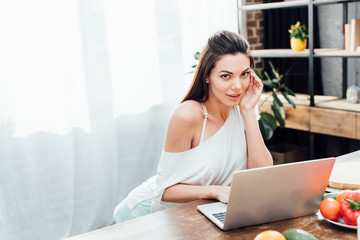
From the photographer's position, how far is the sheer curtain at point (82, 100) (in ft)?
9.68

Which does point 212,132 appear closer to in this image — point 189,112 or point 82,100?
point 189,112

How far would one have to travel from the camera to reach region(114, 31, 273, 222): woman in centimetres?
191

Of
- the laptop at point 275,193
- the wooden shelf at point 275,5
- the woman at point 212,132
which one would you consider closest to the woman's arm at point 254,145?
the woman at point 212,132

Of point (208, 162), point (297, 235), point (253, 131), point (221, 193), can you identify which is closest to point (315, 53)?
point (253, 131)

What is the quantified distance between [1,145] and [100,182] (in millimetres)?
812

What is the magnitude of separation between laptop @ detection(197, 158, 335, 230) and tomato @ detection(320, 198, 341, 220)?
62 mm

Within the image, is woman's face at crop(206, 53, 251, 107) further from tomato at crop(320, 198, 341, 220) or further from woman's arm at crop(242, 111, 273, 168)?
tomato at crop(320, 198, 341, 220)

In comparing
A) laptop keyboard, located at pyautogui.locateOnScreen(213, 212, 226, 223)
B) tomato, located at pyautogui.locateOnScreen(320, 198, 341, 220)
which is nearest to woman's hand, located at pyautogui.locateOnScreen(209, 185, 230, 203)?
laptop keyboard, located at pyautogui.locateOnScreen(213, 212, 226, 223)

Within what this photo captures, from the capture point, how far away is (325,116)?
11.2 ft

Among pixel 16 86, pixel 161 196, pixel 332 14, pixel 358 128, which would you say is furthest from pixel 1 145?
pixel 332 14

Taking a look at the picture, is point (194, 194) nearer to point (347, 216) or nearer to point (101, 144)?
point (347, 216)

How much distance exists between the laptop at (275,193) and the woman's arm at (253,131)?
0.60 meters

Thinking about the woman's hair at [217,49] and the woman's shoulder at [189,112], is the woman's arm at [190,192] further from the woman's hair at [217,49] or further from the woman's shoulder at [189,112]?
the woman's hair at [217,49]

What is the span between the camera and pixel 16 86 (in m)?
2.93
